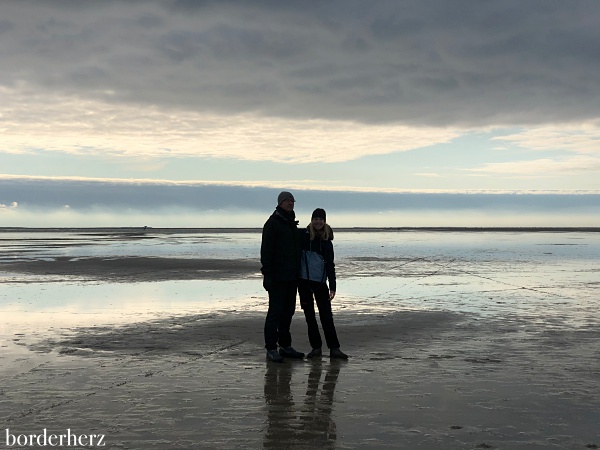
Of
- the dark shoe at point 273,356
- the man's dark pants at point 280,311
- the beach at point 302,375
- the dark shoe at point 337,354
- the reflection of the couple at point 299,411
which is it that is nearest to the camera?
the reflection of the couple at point 299,411

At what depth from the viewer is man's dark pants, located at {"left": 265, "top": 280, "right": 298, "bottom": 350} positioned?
9.84 metres

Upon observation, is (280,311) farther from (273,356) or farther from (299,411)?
(299,411)

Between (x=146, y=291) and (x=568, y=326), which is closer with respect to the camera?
(x=568, y=326)

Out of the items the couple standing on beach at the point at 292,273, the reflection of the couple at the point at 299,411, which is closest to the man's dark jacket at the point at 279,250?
the couple standing on beach at the point at 292,273

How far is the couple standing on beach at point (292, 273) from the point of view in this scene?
9758mm

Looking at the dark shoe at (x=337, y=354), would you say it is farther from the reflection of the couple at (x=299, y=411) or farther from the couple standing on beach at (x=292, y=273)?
the reflection of the couple at (x=299, y=411)

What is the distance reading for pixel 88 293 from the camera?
1880 cm

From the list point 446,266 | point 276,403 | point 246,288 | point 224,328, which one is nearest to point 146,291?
point 246,288

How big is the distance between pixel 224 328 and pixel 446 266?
65.3 ft

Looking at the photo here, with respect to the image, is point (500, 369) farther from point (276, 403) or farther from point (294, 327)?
point (294, 327)

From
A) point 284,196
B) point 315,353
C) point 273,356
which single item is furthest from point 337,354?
point 284,196

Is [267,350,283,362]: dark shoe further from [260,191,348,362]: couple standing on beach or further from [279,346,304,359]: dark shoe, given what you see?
[279,346,304,359]: dark shoe

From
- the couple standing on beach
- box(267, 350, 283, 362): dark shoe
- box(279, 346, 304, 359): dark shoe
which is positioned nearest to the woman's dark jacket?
the couple standing on beach

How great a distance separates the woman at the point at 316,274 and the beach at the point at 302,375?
2.02ft
